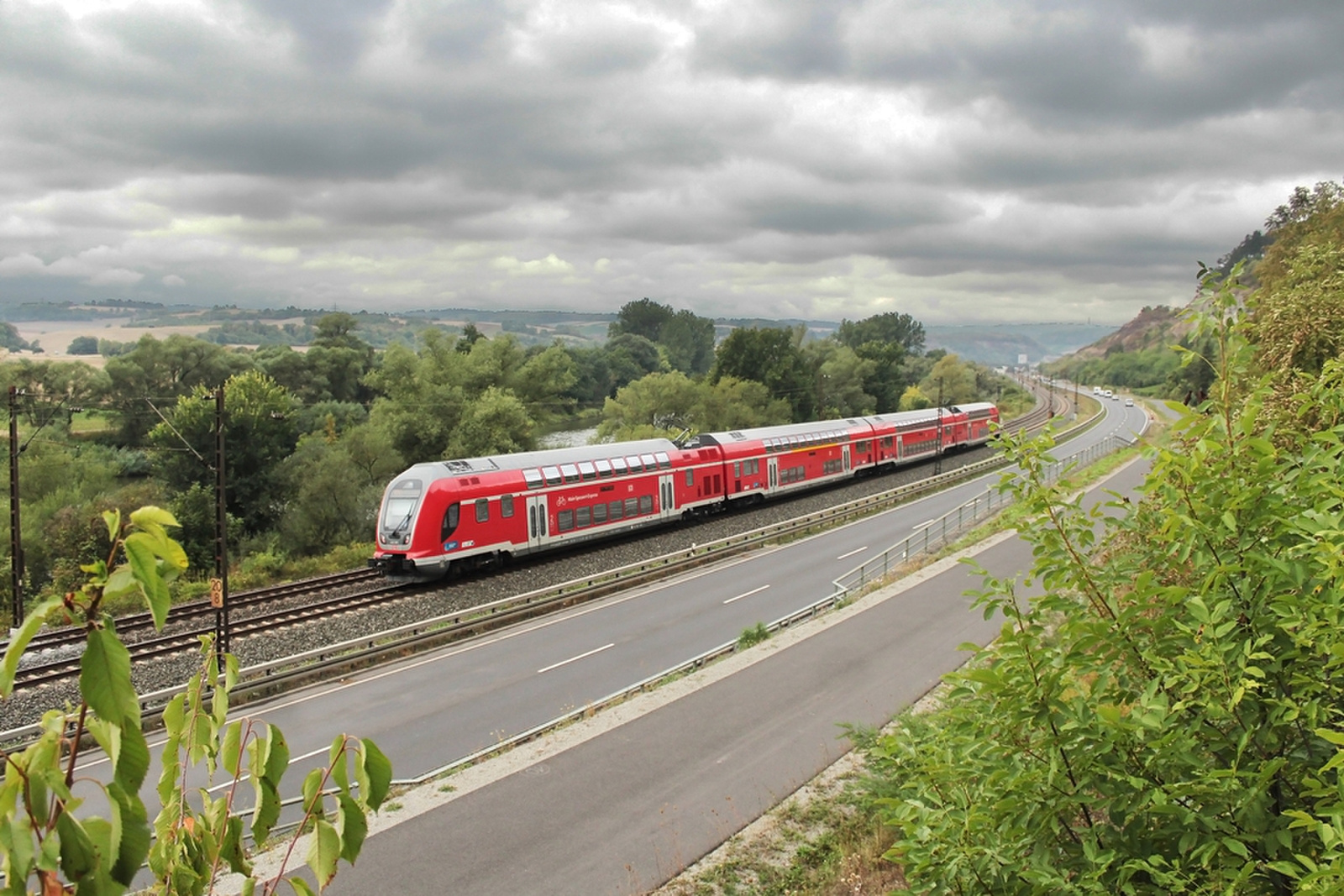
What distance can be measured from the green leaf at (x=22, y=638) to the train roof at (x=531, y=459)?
1014 inches

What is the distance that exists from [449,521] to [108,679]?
25.8m

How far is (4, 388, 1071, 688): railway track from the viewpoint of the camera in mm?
20656

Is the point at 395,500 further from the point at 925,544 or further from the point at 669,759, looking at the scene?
the point at 925,544

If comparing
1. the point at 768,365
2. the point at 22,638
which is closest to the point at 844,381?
the point at 768,365

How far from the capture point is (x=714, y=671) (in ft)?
57.5

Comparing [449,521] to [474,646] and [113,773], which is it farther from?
[113,773]

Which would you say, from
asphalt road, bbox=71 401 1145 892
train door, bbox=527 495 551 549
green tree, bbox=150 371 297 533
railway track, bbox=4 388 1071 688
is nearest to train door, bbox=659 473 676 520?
asphalt road, bbox=71 401 1145 892

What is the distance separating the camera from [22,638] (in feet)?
6.54

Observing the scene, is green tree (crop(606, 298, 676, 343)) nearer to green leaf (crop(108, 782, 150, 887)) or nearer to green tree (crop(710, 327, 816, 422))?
green tree (crop(710, 327, 816, 422))

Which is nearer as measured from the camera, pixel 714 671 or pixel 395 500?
pixel 714 671

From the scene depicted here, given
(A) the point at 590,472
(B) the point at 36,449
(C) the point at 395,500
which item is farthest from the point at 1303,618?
(B) the point at 36,449

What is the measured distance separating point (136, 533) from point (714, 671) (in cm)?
1618

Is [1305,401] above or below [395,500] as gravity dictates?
above

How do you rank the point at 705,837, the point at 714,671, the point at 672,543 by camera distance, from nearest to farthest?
1. the point at 705,837
2. the point at 714,671
3. the point at 672,543
